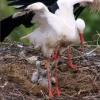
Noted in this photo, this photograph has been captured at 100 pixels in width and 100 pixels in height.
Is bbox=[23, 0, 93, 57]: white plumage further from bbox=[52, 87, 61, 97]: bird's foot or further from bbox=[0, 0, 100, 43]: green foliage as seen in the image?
bbox=[0, 0, 100, 43]: green foliage

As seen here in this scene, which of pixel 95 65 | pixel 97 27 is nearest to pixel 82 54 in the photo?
pixel 95 65

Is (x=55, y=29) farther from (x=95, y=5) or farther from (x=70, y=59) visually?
(x=70, y=59)

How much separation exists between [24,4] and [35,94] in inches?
32.2

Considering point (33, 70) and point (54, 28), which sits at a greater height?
point (54, 28)

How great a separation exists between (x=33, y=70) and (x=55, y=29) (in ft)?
2.41

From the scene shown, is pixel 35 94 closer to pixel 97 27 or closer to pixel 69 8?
pixel 69 8

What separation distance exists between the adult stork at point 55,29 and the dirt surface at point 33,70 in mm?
172

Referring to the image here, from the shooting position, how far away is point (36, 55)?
26.6ft

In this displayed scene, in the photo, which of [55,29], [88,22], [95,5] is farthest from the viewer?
[88,22]

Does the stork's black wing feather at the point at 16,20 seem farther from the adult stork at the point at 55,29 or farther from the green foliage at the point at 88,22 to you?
the green foliage at the point at 88,22

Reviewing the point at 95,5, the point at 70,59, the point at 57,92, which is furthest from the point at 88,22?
the point at 57,92

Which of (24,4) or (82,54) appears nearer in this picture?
(24,4)

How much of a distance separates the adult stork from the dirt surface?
17 cm

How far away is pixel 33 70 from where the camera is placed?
7699 millimetres
